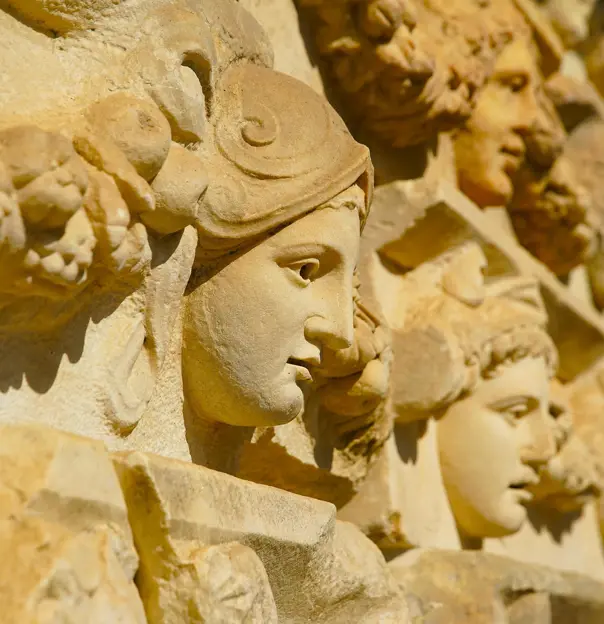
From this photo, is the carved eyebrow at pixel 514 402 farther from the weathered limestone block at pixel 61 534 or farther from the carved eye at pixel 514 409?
the weathered limestone block at pixel 61 534

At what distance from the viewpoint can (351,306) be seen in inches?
59.8

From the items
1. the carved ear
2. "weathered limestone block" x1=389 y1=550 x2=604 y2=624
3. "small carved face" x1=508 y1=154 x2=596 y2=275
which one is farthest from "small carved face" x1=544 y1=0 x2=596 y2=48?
the carved ear

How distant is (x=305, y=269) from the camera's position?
58.6 inches

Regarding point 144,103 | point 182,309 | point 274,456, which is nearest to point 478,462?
point 274,456

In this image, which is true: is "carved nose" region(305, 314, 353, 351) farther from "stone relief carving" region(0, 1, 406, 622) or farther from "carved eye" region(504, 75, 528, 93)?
"carved eye" region(504, 75, 528, 93)

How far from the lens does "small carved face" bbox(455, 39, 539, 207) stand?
2549 millimetres

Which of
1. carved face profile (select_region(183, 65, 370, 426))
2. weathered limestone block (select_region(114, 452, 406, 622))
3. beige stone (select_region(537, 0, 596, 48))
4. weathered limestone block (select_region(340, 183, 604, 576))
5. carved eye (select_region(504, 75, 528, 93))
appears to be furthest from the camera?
beige stone (select_region(537, 0, 596, 48))

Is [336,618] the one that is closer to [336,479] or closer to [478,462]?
[336,479]

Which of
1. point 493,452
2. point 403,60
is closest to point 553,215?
point 493,452

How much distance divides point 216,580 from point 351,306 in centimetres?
45

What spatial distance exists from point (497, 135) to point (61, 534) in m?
1.71

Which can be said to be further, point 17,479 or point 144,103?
point 144,103

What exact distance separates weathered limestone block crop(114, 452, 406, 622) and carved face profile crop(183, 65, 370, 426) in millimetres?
150

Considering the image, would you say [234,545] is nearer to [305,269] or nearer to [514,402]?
[305,269]
